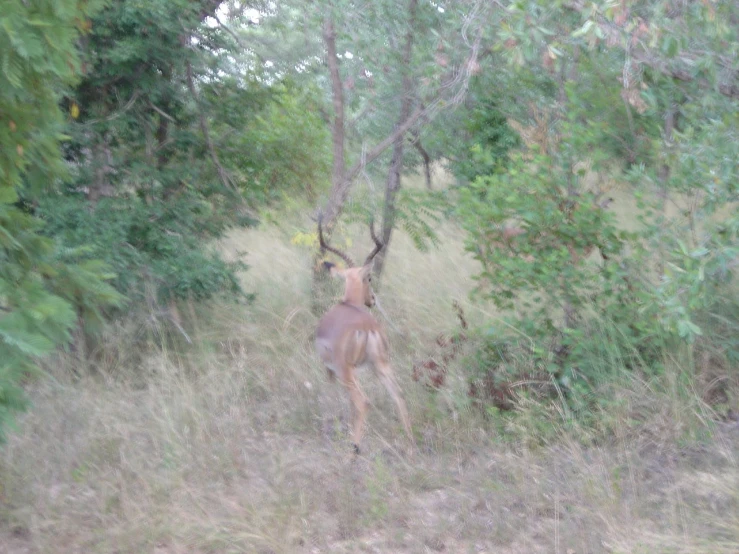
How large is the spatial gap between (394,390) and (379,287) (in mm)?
3276

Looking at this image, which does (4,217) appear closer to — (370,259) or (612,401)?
(370,259)

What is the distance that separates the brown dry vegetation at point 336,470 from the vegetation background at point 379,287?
0.08ft

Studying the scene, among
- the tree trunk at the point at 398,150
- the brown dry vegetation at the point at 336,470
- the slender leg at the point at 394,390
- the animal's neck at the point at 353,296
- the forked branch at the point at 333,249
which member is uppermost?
the tree trunk at the point at 398,150

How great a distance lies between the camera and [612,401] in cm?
677

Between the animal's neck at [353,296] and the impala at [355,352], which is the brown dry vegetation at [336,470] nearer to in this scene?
the impala at [355,352]

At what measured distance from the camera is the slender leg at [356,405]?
23.2 ft

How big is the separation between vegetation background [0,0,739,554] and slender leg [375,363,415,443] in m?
0.20

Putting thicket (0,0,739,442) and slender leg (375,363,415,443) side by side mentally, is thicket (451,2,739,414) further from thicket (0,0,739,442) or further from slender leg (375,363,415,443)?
slender leg (375,363,415,443)

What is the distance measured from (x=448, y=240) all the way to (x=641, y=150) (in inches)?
186

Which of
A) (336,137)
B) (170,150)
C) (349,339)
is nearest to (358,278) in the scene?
(349,339)

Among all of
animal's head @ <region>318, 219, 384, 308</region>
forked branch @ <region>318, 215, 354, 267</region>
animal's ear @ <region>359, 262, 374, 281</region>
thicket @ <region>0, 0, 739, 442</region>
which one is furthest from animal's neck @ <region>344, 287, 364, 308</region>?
thicket @ <region>0, 0, 739, 442</region>

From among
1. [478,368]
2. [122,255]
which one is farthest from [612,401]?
[122,255]

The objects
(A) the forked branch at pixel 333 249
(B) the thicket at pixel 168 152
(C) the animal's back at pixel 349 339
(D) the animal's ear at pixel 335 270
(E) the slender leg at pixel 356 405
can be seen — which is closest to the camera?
(E) the slender leg at pixel 356 405

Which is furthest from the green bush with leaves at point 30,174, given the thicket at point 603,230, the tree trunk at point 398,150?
the tree trunk at point 398,150
